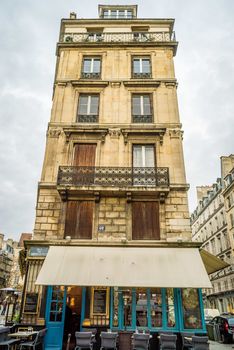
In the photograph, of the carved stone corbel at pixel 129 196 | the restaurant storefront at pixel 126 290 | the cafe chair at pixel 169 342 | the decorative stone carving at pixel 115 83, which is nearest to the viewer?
the cafe chair at pixel 169 342

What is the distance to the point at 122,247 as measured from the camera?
10.4 metres

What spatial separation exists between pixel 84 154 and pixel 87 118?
6.77ft

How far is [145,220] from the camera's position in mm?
11164

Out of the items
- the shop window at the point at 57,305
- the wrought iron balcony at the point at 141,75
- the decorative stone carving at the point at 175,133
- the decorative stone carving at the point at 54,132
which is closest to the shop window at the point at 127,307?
the shop window at the point at 57,305

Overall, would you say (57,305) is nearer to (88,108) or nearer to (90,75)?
(88,108)

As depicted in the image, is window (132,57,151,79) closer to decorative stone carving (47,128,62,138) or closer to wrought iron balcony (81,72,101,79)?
wrought iron balcony (81,72,101,79)

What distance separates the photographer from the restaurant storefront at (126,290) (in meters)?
8.84

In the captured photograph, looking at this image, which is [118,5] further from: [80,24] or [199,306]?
[199,306]

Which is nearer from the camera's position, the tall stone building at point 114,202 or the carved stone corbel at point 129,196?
the tall stone building at point 114,202

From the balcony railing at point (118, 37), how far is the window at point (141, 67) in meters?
1.51

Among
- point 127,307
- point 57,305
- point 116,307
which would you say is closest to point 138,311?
point 127,307

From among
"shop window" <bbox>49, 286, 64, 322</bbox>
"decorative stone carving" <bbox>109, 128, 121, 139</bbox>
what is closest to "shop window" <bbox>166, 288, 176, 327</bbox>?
"shop window" <bbox>49, 286, 64, 322</bbox>

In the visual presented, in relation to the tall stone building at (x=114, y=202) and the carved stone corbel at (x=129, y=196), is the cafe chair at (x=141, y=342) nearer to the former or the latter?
the tall stone building at (x=114, y=202)

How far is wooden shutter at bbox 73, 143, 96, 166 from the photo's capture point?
12.3 m
